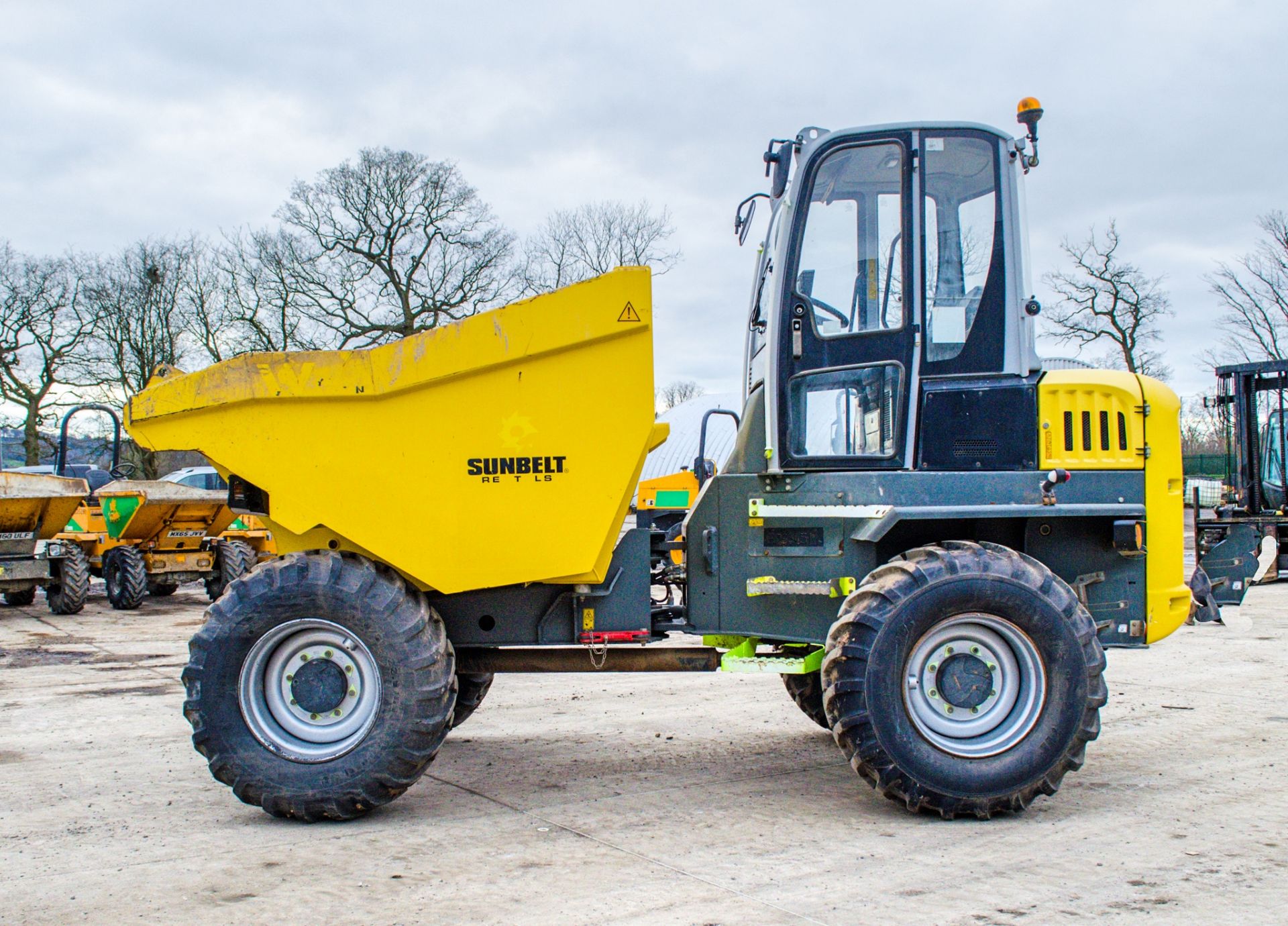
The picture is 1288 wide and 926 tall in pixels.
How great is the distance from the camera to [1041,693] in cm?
468

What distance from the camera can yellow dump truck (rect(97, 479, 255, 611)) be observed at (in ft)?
49.4

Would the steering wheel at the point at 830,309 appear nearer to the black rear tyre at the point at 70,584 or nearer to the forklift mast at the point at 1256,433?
the black rear tyre at the point at 70,584

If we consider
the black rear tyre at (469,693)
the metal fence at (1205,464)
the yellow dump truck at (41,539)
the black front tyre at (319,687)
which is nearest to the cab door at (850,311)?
the black front tyre at (319,687)

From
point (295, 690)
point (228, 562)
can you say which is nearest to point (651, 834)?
point (295, 690)

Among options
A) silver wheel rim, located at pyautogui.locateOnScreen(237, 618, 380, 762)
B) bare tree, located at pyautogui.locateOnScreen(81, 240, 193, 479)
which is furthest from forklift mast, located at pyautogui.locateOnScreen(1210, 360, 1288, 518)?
bare tree, located at pyautogui.locateOnScreen(81, 240, 193, 479)

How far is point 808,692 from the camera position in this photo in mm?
6109

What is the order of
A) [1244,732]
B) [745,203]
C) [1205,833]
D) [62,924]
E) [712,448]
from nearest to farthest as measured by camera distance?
[62,924]
[1205,833]
[745,203]
[1244,732]
[712,448]

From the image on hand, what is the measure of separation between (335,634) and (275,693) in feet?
1.22

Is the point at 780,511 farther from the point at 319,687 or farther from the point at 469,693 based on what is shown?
the point at 319,687

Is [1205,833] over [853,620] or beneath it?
beneath

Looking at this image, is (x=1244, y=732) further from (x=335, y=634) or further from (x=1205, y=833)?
(x=335, y=634)

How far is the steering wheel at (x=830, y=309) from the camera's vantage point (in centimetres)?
517

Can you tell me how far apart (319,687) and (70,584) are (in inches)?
447

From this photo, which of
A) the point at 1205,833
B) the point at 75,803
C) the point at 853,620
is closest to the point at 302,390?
the point at 75,803
